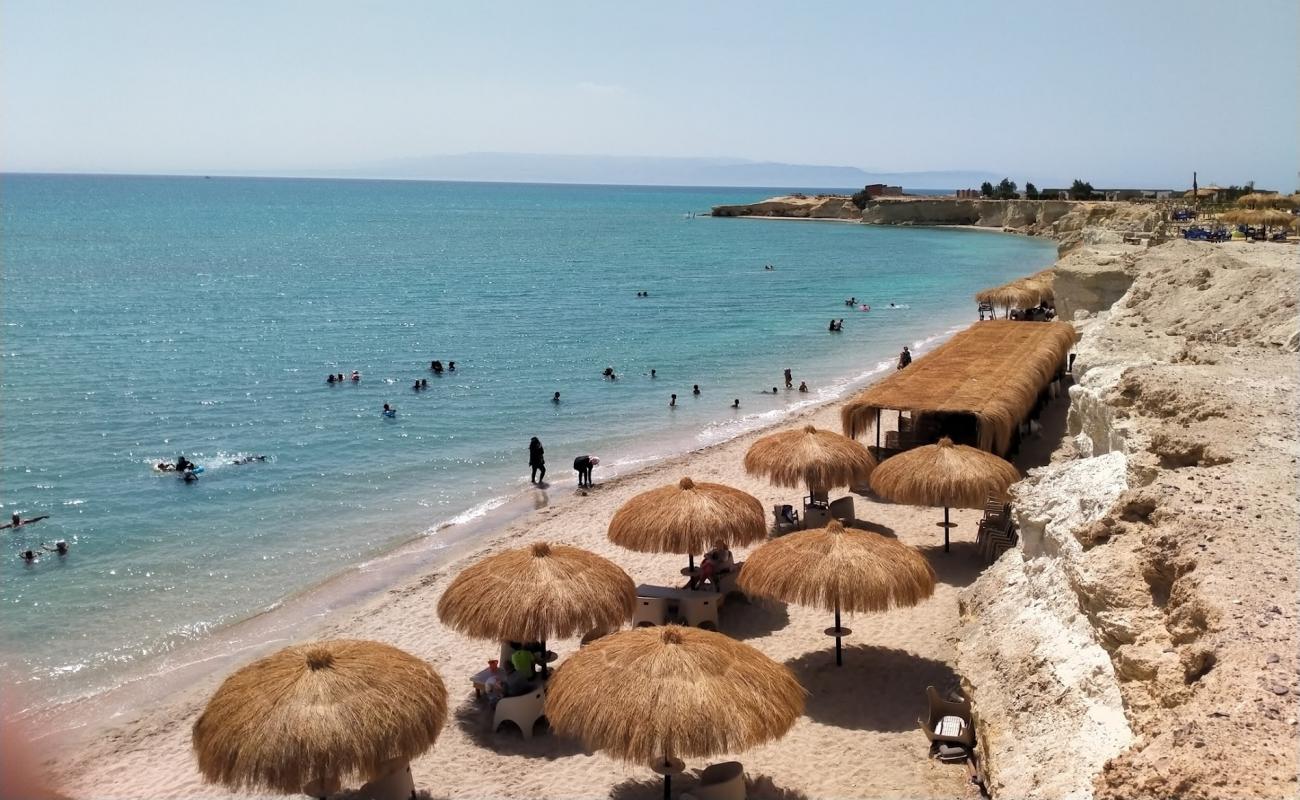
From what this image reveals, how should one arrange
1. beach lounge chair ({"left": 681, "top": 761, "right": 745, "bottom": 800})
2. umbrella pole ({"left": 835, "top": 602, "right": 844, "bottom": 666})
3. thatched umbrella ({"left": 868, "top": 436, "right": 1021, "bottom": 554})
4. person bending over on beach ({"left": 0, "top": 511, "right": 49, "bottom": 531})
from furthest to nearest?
person bending over on beach ({"left": 0, "top": 511, "right": 49, "bottom": 531}), thatched umbrella ({"left": 868, "top": 436, "right": 1021, "bottom": 554}), umbrella pole ({"left": 835, "top": 602, "right": 844, "bottom": 666}), beach lounge chair ({"left": 681, "top": 761, "right": 745, "bottom": 800})

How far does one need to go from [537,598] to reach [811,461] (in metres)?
6.76

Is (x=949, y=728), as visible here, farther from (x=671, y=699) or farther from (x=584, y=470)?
(x=584, y=470)

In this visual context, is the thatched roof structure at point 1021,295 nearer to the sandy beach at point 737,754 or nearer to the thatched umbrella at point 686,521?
the sandy beach at point 737,754

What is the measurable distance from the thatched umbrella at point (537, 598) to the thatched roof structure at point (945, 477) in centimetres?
568

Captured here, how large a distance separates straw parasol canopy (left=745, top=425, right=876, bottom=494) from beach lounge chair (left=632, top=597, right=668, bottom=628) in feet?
12.9

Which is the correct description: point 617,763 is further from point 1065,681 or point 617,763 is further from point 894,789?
point 1065,681

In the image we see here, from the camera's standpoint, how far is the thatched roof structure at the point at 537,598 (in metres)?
10.2

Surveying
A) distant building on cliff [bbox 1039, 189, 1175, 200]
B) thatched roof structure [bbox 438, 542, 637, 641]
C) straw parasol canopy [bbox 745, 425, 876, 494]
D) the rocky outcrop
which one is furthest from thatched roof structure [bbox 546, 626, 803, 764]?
the rocky outcrop

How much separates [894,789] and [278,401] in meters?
25.9

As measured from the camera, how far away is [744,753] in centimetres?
904

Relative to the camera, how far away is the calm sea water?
16625 mm

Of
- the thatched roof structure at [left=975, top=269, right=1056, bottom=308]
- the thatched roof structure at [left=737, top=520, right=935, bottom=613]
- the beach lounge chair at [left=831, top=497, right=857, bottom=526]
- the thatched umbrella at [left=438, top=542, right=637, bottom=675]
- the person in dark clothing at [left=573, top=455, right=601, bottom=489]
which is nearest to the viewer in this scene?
the thatched umbrella at [left=438, top=542, right=637, bottom=675]

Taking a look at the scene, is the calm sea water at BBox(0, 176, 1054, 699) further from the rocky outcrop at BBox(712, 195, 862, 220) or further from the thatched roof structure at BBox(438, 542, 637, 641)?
the rocky outcrop at BBox(712, 195, 862, 220)

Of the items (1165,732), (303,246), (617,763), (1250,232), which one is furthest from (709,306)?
(303,246)
